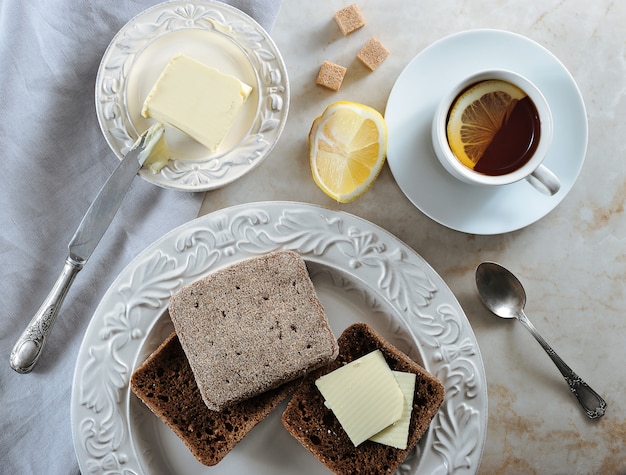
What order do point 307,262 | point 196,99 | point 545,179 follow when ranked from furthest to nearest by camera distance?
point 307,262 < point 196,99 < point 545,179

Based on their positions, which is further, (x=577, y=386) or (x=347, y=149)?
(x=577, y=386)

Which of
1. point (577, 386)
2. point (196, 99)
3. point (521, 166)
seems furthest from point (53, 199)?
point (577, 386)

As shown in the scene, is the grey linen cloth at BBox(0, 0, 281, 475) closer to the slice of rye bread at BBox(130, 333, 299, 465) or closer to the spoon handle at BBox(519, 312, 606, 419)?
the slice of rye bread at BBox(130, 333, 299, 465)

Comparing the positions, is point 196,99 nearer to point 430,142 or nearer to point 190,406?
point 430,142

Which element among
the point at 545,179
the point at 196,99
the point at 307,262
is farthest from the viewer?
the point at 307,262

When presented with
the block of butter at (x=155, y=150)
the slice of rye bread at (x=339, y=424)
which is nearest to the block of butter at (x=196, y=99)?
the block of butter at (x=155, y=150)

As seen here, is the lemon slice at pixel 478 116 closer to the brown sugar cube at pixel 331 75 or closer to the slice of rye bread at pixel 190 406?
the brown sugar cube at pixel 331 75
